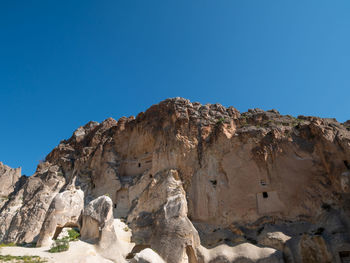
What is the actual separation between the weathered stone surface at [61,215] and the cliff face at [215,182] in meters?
4.71

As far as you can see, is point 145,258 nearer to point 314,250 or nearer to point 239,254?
point 239,254

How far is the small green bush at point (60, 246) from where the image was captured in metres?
12.6

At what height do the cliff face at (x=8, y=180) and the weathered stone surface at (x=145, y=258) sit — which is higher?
the cliff face at (x=8, y=180)

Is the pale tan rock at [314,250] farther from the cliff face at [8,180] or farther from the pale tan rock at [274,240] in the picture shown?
the cliff face at [8,180]

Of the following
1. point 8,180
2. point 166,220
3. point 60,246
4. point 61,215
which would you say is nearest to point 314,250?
point 166,220

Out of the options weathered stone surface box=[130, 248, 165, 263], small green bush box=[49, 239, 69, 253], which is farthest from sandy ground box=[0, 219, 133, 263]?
weathered stone surface box=[130, 248, 165, 263]

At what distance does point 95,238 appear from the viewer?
14.1 metres

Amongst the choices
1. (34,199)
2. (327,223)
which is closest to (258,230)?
(327,223)

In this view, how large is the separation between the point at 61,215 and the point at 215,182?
11.2 metres

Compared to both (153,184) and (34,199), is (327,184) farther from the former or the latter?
(34,199)

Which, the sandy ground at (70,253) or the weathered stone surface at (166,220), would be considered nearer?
the sandy ground at (70,253)

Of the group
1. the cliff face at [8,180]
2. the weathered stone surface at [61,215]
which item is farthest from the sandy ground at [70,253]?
the cliff face at [8,180]

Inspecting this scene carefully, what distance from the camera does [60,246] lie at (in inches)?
504

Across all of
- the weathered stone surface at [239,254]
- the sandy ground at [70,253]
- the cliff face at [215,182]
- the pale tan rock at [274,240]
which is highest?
the cliff face at [215,182]
